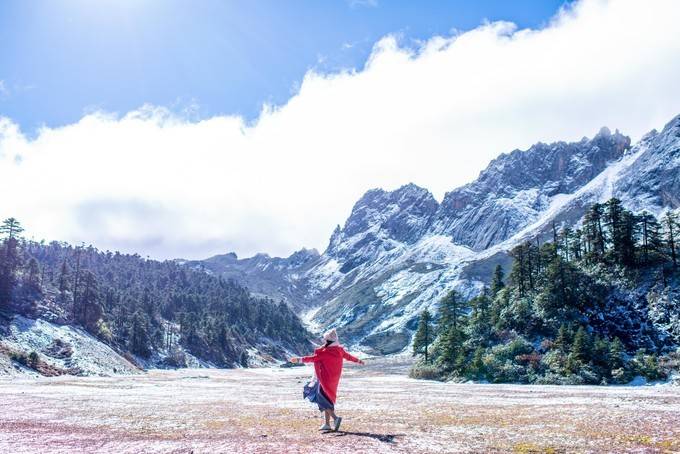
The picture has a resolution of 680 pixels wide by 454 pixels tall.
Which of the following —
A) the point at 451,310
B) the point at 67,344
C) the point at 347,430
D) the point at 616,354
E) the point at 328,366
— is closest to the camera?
the point at 328,366

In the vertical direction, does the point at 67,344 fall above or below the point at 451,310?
below

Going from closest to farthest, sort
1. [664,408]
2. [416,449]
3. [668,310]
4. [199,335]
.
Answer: [416,449] < [664,408] < [668,310] < [199,335]

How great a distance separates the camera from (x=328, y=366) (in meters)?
17.4

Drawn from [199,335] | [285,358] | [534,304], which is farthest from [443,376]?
[285,358]

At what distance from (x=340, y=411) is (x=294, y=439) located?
1193 cm

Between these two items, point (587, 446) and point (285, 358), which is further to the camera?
point (285, 358)

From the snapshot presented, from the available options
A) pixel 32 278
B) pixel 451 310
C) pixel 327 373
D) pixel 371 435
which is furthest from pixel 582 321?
pixel 32 278

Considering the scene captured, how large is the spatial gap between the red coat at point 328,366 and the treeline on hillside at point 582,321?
173 feet

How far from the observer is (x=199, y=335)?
154875 millimetres

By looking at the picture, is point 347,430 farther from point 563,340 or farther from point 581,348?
point 563,340

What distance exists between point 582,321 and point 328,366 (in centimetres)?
6740

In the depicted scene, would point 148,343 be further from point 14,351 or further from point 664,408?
point 664,408

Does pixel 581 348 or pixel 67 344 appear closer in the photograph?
pixel 581 348

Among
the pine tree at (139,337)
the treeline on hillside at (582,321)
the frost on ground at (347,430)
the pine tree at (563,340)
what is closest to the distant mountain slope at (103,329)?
the pine tree at (139,337)
